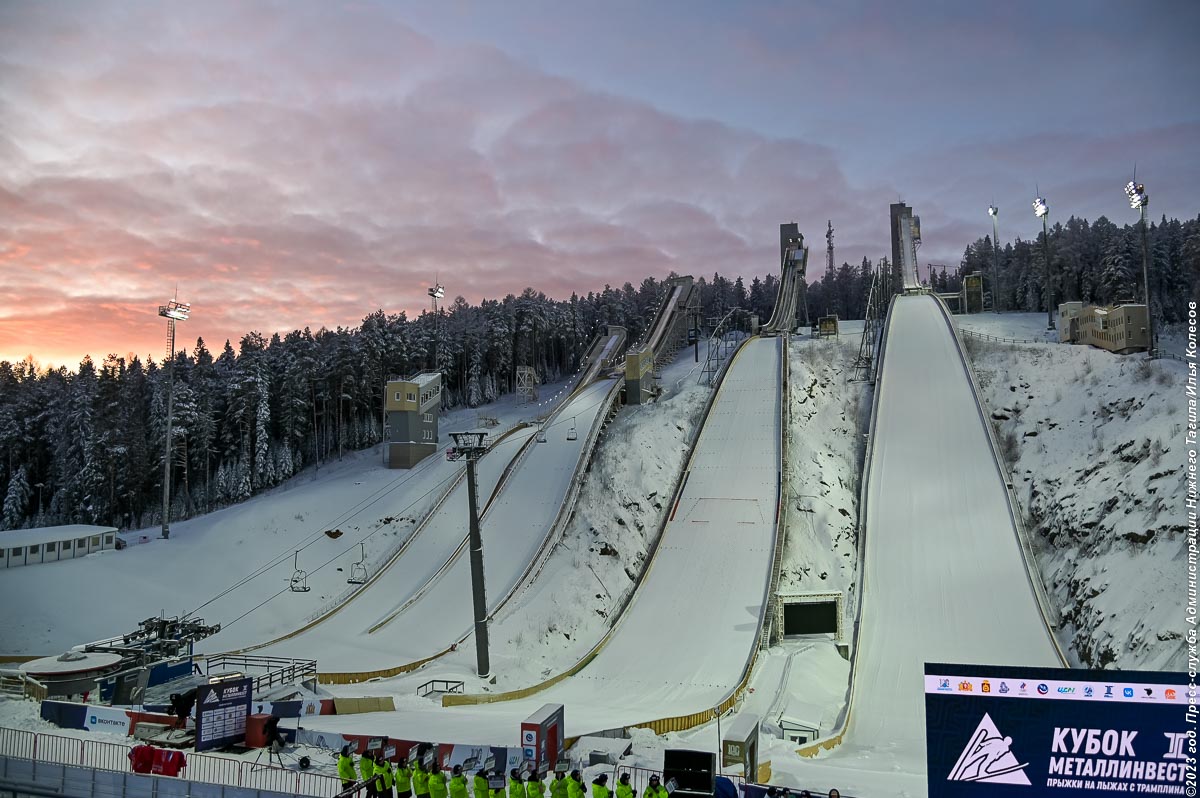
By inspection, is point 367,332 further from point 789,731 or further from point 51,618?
point 789,731

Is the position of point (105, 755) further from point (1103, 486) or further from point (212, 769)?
point (1103, 486)

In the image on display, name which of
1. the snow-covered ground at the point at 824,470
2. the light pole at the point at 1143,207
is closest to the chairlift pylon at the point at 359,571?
the snow-covered ground at the point at 824,470

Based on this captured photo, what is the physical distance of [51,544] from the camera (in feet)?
109

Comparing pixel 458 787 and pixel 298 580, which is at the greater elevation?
pixel 458 787

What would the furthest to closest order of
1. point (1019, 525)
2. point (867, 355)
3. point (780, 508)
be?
point (867, 355) < point (780, 508) < point (1019, 525)

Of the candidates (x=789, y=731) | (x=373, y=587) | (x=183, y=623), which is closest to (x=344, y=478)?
(x=373, y=587)

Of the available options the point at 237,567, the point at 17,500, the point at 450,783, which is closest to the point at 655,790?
the point at 450,783

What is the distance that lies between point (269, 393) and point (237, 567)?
23.9m

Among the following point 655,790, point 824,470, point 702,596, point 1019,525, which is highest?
point 824,470

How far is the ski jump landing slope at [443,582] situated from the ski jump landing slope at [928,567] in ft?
41.0

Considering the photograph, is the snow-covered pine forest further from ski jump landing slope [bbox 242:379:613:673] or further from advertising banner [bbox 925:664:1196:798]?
advertising banner [bbox 925:664:1196:798]

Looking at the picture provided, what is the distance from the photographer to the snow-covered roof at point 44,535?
107 ft

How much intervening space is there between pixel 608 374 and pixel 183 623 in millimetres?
33765

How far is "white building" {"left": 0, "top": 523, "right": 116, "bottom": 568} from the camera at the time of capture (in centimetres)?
3228
